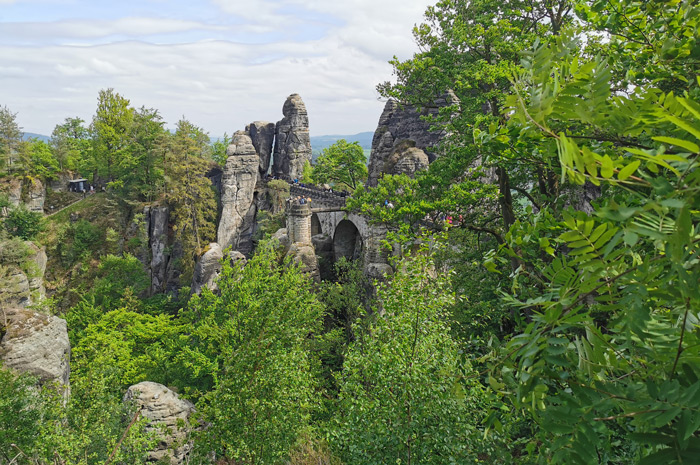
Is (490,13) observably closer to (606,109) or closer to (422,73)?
(422,73)

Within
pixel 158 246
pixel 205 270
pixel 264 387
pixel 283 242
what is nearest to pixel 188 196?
pixel 158 246

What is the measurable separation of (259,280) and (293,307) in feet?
7.44

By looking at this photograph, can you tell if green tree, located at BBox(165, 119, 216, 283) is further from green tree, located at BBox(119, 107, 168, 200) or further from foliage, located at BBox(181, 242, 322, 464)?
foliage, located at BBox(181, 242, 322, 464)

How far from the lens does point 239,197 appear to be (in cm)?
3788

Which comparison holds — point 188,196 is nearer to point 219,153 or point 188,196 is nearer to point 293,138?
point 293,138

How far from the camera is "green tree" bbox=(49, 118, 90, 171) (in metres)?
43.1

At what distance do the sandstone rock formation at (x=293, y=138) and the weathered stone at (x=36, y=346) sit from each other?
92.4ft

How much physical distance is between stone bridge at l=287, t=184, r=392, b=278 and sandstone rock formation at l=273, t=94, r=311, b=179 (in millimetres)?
7934

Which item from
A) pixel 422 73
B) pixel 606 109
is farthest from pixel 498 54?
pixel 606 109

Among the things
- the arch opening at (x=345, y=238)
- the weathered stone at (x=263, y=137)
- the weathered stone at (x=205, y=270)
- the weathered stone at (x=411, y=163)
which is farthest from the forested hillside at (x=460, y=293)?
the weathered stone at (x=263, y=137)

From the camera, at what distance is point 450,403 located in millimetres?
6258

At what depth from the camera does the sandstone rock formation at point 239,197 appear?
37.0 metres

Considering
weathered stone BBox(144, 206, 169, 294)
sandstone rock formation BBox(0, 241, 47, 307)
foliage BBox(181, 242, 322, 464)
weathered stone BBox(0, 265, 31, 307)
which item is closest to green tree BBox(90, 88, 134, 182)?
weathered stone BBox(144, 206, 169, 294)

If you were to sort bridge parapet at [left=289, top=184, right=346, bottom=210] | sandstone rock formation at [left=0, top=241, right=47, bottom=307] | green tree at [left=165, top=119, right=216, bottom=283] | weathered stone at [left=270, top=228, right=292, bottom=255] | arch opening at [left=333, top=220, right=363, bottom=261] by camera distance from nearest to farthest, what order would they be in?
1. sandstone rock formation at [left=0, top=241, right=47, bottom=307]
2. weathered stone at [left=270, top=228, right=292, bottom=255]
3. arch opening at [left=333, top=220, right=363, bottom=261]
4. bridge parapet at [left=289, top=184, right=346, bottom=210]
5. green tree at [left=165, top=119, right=216, bottom=283]
